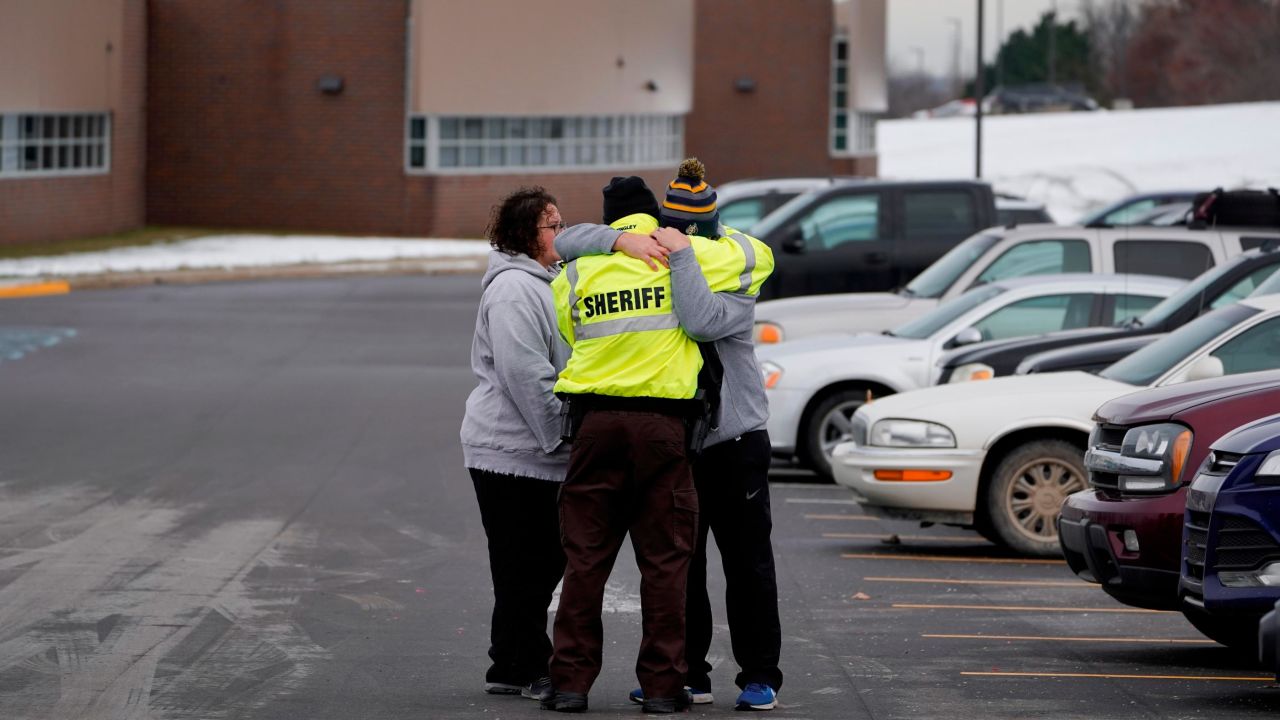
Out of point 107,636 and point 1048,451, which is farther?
point 1048,451

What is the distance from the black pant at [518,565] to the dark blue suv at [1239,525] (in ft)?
7.71

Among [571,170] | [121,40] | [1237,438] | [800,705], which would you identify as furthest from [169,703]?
[571,170]

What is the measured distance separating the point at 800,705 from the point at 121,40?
3393 cm

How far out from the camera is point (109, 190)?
3788 centimetres

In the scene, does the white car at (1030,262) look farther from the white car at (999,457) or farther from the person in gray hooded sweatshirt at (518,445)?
the person in gray hooded sweatshirt at (518,445)

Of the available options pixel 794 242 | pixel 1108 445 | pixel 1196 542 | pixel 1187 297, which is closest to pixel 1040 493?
pixel 1187 297

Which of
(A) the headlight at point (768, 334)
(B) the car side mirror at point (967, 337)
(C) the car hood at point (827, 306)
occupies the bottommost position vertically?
(A) the headlight at point (768, 334)

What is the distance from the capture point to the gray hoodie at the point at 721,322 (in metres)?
6.36

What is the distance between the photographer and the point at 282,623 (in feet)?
27.8

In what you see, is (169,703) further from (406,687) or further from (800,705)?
(800,705)

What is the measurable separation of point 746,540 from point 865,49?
52.5 meters

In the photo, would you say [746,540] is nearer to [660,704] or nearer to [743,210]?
[660,704]

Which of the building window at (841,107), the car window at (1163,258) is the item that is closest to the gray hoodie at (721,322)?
the car window at (1163,258)

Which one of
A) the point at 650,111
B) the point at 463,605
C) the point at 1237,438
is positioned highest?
the point at 650,111
